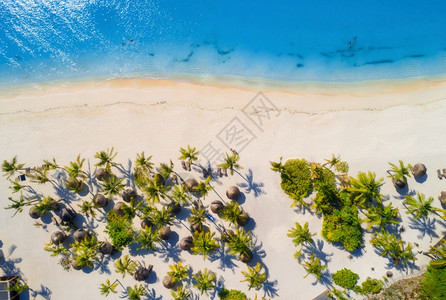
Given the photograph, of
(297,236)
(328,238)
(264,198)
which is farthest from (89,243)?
(328,238)

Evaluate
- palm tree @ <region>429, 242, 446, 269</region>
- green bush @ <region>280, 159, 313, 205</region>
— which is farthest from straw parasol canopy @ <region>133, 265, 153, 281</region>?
palm tree @ <region>429, 242, 446, 269</region>

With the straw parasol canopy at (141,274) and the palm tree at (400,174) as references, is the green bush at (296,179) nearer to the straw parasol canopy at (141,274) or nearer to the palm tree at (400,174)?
the palm tree at (400,174)

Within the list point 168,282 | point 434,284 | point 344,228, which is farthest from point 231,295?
point 434,284

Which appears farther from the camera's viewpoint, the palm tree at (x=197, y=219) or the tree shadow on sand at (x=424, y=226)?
the tree shadow on sand at (x=424, y=226)

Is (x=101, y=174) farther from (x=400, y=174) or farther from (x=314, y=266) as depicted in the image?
(x=400, y=174)

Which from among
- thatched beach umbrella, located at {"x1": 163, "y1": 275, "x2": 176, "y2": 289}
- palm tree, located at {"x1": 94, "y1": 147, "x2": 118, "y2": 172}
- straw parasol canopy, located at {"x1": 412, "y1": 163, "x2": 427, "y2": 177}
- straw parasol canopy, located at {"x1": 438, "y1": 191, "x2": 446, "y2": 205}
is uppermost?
palm tree, located at {"x1": 94, "y1": 147, "x2": 118, "y2": 172}

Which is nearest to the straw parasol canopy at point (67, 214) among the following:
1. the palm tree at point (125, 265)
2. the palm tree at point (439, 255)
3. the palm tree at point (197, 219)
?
the palm tree at point (125, 265)

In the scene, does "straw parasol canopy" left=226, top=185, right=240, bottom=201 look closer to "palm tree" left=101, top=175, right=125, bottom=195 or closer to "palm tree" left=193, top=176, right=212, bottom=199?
"palm tree" left=193, top=176, right=212, bottom=199
